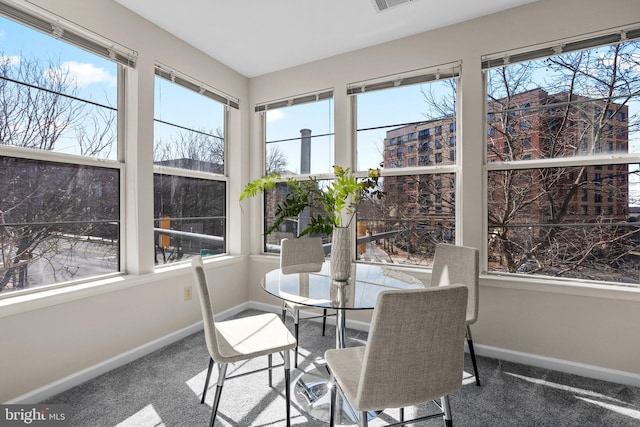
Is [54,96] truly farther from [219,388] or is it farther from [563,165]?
[563,165]

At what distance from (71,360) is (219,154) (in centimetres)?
218

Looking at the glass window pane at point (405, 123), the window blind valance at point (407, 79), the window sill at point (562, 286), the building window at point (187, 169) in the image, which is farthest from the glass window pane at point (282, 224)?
the window sill at point (562, 286)

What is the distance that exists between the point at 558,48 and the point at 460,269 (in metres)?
1.75

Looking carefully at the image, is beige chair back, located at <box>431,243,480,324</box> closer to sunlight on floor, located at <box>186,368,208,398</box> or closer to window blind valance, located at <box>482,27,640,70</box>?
window blind valance, located at <box>482,27,640,70</box>

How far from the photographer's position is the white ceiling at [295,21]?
2318mm

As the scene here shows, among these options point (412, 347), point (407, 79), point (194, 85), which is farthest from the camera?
point (194, 85)

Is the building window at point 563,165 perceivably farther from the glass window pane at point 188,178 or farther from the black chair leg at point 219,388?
the glass window pane at point 188,178

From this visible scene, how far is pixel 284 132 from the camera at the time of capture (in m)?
3.51

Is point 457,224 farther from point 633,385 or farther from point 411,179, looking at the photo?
point 633,385

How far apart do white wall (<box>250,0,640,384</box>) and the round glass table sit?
3.17ft

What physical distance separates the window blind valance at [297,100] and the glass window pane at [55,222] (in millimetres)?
1681

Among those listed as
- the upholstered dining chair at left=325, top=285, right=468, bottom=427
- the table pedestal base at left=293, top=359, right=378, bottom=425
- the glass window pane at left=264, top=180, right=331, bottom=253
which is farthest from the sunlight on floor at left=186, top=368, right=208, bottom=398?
the glass window pane at left=264, top=180, right=331, bottom=253

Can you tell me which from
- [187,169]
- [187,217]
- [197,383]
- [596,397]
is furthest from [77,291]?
[596,397]

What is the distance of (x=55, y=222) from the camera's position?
2.05 meters
